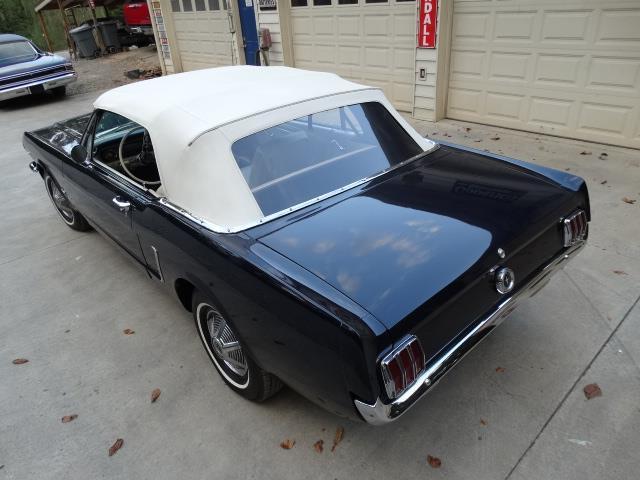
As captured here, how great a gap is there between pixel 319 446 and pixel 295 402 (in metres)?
0.35

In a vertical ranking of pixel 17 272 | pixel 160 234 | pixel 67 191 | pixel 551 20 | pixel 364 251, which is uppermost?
pixel 551 20

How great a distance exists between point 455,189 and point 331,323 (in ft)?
3.98

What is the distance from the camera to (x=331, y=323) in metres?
1.82

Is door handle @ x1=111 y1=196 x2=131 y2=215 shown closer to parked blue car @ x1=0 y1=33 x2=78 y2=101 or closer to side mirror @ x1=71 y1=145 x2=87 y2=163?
side mirror @ x1=71 y1=145 x2=87 y2=163

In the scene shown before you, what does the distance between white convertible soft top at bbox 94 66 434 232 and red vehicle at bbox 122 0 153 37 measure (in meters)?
19.1

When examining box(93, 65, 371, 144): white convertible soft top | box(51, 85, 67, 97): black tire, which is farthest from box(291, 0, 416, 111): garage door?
box(51, 85, 67, 97): black tire

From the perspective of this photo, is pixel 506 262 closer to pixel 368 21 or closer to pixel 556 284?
pixel 556 284

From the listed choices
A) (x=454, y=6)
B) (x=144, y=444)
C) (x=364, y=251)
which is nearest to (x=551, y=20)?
(x=454, y=6)

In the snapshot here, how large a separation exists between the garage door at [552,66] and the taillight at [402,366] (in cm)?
536

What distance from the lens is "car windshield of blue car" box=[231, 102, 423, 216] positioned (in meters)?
2.59

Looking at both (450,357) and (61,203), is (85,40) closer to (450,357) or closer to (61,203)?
(61,203)

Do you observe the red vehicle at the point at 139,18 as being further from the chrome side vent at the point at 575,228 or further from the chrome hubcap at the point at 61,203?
the chrome side vent at the point at 575,228

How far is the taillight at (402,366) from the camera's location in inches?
69.4

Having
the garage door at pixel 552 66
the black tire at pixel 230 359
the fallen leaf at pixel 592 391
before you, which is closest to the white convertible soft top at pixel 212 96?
the black tire at pixel 230 359
